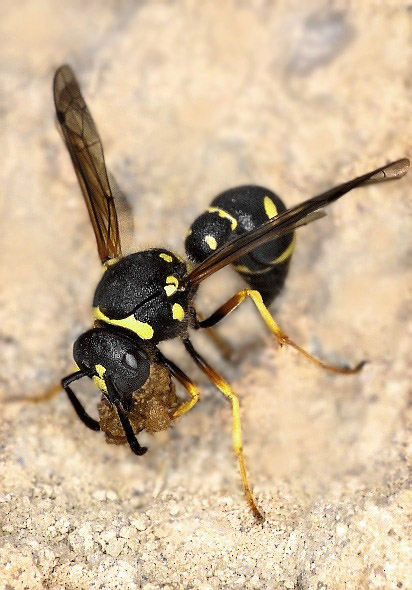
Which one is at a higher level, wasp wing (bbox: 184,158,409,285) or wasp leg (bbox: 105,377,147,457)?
wasp wing (bbox: 184,158,409,285)

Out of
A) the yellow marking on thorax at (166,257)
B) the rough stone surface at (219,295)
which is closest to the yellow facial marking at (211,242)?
the yellow marking on thorax at (166,257)

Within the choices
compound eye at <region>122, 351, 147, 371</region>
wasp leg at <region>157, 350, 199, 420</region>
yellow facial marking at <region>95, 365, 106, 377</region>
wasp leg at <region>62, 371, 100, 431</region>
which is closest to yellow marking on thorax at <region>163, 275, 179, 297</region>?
wasp leg at <region>157, 350, 199, 420</region>

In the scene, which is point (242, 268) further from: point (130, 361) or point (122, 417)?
point (122, 417)

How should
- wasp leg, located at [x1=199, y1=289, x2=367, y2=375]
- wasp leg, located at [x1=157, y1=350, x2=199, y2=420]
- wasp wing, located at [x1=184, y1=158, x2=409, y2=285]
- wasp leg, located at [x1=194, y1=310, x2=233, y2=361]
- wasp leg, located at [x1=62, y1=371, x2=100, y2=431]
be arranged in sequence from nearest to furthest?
wasp wing, located at [x1=184, y1=158, x2=409, y2=285] → wasp leg, located at [x1=62, y1=371, x2=100, y2=431] → wasp leg, located at [x1=157, y1=350, x2=199, y2=420] → wasp leg, located at [x1=199, y1=289, x2=367, y2=375] → wasp leg, located at [x1=194, y1=310, x2=233, y2=361]

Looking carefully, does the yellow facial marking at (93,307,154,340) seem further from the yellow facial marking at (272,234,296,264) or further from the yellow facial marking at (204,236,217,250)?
the yellow facial marking at (272,234,296,264)

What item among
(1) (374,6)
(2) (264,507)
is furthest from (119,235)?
(1) (374,6)

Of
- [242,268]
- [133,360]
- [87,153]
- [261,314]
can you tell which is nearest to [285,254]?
[242,268]

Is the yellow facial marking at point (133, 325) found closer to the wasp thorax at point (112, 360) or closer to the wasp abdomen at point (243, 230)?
the wasp thorax at point (112, 360)
